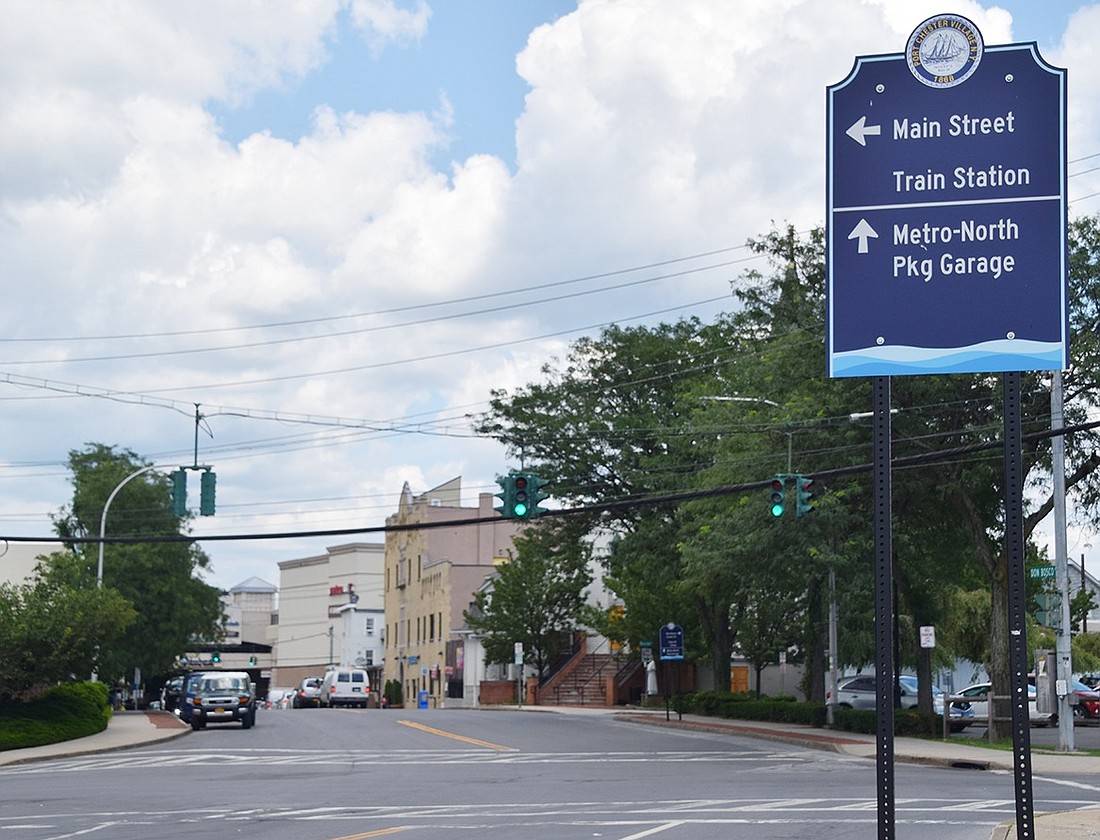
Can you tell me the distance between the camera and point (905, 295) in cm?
881

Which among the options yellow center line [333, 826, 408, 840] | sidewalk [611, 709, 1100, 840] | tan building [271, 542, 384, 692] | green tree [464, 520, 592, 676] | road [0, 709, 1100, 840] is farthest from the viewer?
tan building [271, 542, 384, 692]

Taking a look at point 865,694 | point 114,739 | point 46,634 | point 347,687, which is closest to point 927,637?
point 865,694

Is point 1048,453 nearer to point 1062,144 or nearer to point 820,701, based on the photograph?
point 820,701

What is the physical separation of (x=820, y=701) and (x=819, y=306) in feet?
48.8

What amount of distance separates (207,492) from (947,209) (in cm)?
2611

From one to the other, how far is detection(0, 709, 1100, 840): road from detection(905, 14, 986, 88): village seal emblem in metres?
9.77

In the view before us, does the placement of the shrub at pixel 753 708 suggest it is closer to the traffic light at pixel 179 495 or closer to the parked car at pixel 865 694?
the parked car at pixel 865 694

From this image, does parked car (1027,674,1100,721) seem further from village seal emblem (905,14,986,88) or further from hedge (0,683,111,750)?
village seal emblem (905,14,986,88)

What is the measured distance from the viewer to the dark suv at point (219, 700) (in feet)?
150

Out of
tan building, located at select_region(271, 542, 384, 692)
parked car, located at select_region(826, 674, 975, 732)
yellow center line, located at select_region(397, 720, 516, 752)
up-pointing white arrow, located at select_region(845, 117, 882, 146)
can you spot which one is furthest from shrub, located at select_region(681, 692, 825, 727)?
tan building, located at select_region(271, 542, 384, 692)

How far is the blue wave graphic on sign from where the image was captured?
8.69 m

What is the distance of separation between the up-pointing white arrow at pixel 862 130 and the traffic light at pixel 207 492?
25.3m

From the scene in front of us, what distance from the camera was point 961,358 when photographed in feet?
28.7

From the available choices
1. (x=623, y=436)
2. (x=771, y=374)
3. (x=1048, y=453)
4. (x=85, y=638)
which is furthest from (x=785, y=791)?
(x=623, y=436)
